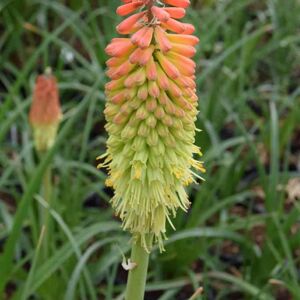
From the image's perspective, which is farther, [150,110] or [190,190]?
[190,190]

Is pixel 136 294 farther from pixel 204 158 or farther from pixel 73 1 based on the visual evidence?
pixel 73 1

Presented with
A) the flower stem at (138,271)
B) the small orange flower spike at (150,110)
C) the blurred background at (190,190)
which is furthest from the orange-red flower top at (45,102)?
the flower stem at (138,271)

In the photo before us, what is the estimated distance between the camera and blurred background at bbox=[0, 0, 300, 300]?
300 cm

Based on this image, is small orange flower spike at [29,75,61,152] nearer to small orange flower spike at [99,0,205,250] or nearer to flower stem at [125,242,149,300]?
small orange flower spike at [99,0,205,250]

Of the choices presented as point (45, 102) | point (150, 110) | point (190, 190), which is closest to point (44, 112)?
point (45, 102)

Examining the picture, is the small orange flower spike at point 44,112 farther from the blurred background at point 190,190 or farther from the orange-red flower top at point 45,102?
the blurred background at point 190,190

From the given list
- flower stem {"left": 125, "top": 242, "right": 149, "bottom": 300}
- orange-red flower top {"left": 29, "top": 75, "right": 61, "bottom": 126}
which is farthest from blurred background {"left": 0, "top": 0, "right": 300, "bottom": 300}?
flower stem {"left": 125, "top": 242, "right": 149, "bottom": 300}

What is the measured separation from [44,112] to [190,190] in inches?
41.2

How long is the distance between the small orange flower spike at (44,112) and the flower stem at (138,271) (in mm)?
1418

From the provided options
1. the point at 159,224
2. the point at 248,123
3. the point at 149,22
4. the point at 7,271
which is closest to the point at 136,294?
the point at 159,224

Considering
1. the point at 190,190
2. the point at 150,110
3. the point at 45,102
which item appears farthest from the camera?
the point at 190,190

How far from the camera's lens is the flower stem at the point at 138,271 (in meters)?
1.73

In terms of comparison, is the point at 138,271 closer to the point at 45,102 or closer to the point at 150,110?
the point at 150,110

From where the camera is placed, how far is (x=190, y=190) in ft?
12.1
